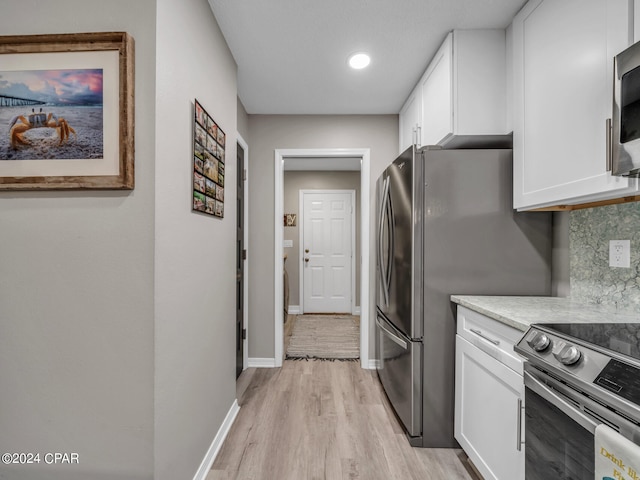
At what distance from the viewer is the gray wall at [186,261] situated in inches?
46.7

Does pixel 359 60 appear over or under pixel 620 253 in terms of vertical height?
over

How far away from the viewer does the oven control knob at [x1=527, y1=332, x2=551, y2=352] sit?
1042mm

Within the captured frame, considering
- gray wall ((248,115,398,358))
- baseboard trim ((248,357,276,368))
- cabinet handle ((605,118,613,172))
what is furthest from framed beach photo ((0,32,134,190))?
baseboard trim ((248,357,276,368))

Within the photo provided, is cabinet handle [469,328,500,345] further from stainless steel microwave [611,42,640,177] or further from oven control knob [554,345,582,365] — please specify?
stainless steel microwave [611,42,640,177]

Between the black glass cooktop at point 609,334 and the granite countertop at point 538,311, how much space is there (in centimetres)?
10

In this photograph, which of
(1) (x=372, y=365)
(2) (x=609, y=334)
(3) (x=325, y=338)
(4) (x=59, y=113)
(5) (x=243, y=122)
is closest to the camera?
(2) (x=609, y=334)

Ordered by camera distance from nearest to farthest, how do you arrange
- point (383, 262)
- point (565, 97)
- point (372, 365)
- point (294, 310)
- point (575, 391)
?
point (575, 391), point (565, 97), point (383, 262), point (372, 365), point (294, 310)

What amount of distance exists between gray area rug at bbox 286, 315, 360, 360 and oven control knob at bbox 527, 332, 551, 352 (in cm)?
232

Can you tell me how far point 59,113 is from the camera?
3.71 ft

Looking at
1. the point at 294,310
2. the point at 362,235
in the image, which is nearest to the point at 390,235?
the point at 362,235

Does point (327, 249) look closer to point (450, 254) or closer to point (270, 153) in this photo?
point (270, 153)

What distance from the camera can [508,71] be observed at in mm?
1838

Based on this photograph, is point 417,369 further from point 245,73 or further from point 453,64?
point 245,73

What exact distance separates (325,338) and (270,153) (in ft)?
7.51
